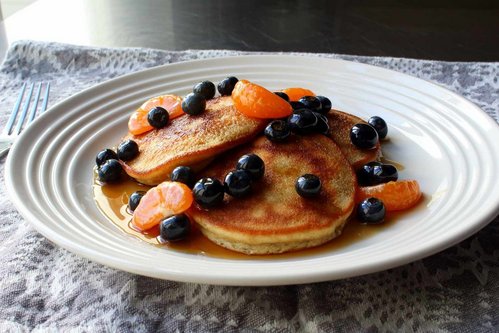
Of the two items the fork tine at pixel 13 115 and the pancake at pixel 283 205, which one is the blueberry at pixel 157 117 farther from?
the fork tine at pixel 13 115

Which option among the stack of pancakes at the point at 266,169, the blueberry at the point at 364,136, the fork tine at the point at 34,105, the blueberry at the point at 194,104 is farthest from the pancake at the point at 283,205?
the fork tine at the point at 34,105

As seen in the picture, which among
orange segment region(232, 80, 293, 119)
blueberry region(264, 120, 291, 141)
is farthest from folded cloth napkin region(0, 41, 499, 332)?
orange segment region(232, 80, 293, 119)

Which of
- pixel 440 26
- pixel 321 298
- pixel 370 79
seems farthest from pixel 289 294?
pixel 440 26

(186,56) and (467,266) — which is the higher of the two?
(467,266)

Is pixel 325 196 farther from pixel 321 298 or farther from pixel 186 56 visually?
pixel 186 56

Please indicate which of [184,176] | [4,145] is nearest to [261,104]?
[184,176]

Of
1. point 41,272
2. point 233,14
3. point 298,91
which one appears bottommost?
point 233,14

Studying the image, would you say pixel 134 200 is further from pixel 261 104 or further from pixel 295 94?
pixel 295 94
